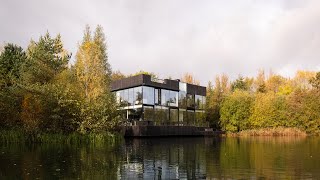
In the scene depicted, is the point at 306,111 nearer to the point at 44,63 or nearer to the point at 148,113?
the point at 148,113

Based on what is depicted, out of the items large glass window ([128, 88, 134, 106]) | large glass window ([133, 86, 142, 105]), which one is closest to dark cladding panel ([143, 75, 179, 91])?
large glass window ([133, 86, 142, 105])

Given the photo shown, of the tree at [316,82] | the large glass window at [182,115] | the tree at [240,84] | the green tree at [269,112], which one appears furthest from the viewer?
the tree at [240,84]

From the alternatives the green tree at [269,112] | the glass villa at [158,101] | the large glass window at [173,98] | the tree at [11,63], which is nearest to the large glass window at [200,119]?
the glass villa at [158,101]

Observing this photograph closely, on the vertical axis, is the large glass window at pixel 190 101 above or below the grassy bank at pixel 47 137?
above

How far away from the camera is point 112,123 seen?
36.3 m

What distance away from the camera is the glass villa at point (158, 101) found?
54.1 meters

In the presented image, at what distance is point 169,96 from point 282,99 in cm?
2330

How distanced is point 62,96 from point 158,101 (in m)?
24.8

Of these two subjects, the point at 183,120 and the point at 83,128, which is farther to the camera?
the point at 183,120

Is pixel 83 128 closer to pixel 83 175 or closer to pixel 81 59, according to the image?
pixel 81 59

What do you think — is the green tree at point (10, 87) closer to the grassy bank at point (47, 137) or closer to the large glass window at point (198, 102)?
the grassy bank at point (47, 137)

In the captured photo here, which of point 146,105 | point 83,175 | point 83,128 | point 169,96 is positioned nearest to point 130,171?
point 83,175

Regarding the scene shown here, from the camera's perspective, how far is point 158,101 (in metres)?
56.7

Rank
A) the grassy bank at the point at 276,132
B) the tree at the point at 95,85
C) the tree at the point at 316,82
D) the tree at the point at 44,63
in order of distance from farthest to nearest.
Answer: the tree at the point at 316,82
the grassy bank at the point at 276,132
the tree at the point at 44,63
the tree at the point at 95,85
